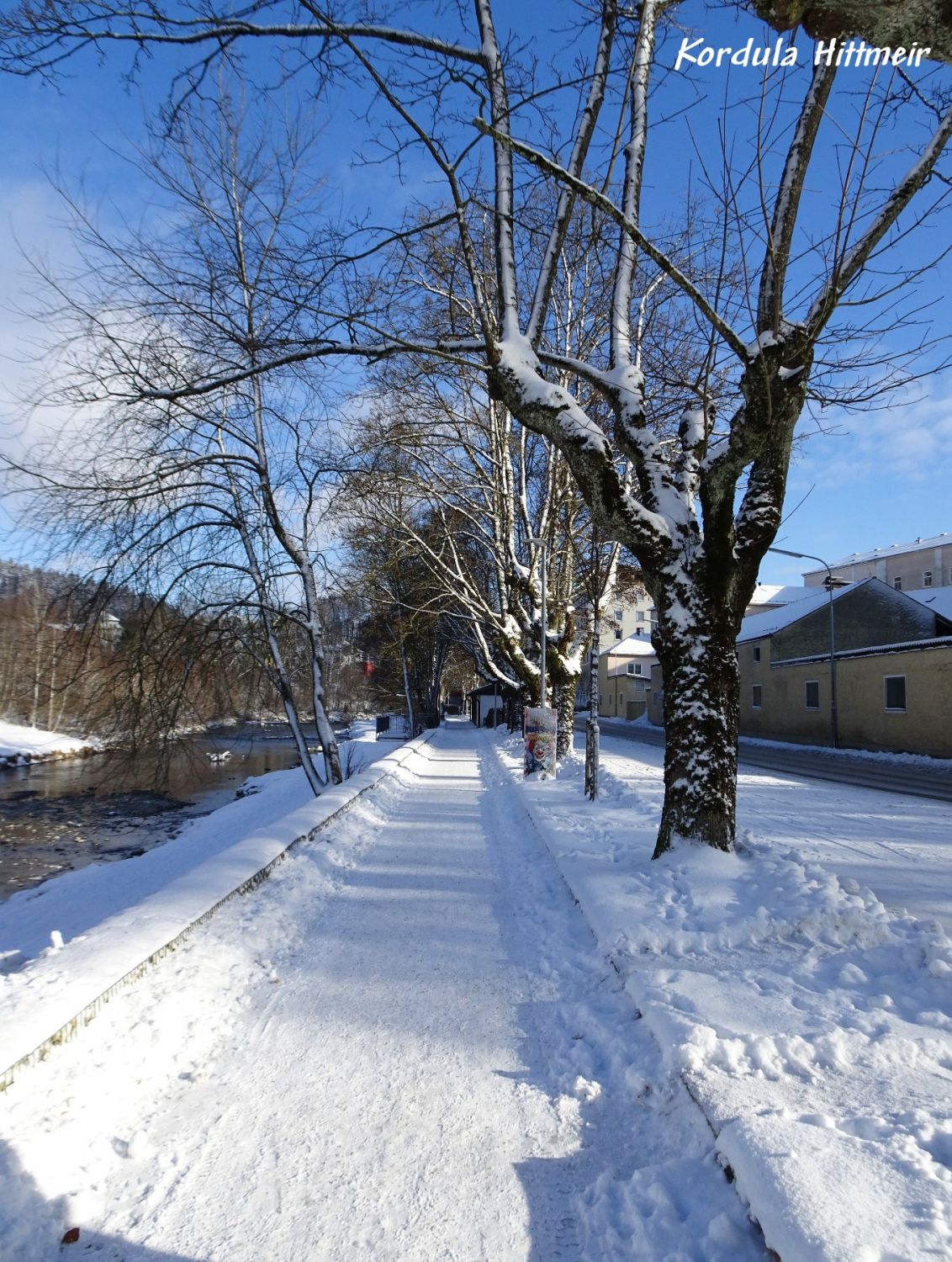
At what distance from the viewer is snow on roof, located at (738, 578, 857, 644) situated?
32.4 m

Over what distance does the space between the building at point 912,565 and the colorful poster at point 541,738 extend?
48943 millimetres

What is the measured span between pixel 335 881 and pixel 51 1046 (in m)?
4.11

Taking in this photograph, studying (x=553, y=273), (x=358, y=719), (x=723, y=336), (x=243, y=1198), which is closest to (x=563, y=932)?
(x=243, y=1198)

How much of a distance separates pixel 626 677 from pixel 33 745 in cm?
4000

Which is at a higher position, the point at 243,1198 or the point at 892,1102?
the point at 892,1102

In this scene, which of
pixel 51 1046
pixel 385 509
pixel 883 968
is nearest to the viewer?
pixel 51 1046

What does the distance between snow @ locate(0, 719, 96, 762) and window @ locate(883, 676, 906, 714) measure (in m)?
31.3

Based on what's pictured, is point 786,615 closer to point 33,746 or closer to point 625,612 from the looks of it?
point 625,612

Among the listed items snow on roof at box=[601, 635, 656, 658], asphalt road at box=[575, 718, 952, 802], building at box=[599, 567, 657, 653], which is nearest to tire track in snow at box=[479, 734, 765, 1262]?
building at box=[599, 567, 657, 653]

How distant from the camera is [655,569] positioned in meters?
6.58

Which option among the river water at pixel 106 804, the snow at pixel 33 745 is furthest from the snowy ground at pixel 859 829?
the snow at pixel 33 745

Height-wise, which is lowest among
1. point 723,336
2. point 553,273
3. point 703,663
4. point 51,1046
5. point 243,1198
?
point 243,1198

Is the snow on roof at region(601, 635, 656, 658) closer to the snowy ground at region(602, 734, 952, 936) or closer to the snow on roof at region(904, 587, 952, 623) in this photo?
the snow on roof at region(904, 587, 952, 623)

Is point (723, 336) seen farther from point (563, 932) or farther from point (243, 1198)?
point (243, 1198)
